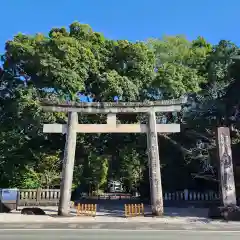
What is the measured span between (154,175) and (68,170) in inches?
169

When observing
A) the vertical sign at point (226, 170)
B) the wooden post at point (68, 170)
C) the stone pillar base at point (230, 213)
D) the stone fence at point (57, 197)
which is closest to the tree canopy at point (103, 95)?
the stone fence at point (57, 197)

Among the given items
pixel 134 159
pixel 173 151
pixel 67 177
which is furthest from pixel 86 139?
pixel 67 177

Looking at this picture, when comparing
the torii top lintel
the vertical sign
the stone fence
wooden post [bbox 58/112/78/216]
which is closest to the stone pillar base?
the vertical sign

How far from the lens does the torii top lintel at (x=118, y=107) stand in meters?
16.9

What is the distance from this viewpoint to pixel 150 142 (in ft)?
54.6

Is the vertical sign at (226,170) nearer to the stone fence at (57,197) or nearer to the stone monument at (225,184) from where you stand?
the stone monument at (225,184)

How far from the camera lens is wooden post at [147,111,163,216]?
628 inches

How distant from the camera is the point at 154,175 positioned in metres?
16.2

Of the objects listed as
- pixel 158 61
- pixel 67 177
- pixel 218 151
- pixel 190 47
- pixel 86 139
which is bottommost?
pixel 67 177

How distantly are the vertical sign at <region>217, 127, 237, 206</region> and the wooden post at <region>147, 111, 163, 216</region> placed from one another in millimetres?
3082

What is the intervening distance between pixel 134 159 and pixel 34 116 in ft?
31.5

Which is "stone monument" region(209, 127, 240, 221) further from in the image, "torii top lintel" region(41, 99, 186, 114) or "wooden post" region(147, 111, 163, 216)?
"torii top lintel" region(41, 99, 186, 114)

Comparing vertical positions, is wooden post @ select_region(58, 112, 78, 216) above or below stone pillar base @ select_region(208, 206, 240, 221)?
above

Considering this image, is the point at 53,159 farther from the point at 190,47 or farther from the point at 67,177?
the point at 190,47
